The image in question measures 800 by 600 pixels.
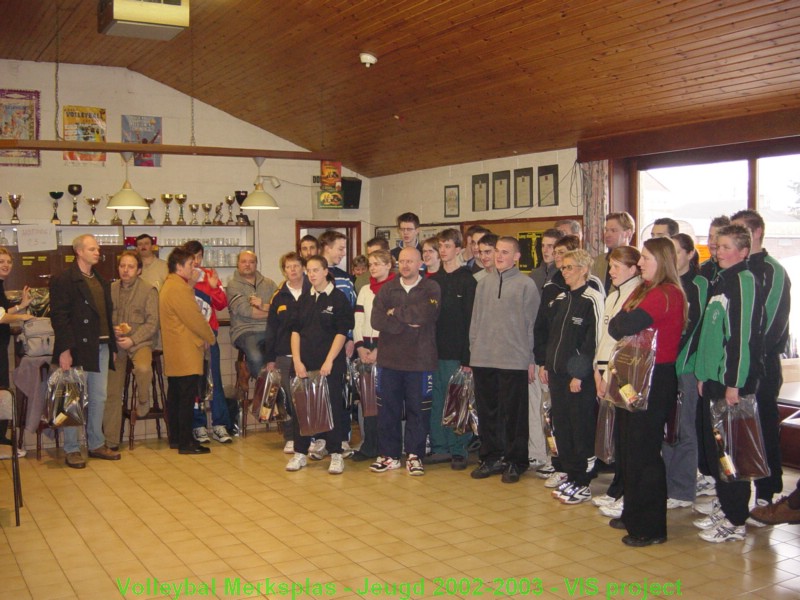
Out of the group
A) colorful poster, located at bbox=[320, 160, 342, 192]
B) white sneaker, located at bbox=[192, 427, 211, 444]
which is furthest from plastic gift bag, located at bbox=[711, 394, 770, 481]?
colorful poster, located at bbox=[320, 160, 342, 192]

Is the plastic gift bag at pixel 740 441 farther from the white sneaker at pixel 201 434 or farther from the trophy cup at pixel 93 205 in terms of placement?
the trophy cup at pixel 93 205

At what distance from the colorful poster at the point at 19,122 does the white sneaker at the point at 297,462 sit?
6.68 m

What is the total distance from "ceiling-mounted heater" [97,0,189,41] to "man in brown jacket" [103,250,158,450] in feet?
5.65

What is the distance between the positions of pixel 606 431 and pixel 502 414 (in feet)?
3.37

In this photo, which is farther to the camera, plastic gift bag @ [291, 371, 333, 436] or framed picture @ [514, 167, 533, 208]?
framed picture @ [514, 167, 533, 208]

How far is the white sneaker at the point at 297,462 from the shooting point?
5.60 metres

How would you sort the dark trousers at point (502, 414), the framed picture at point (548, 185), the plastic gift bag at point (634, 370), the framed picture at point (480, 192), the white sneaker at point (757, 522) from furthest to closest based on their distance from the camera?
the framed picture at point (480, 192) → the framed picture at point (548, 185) → the dark trousers at point (502, 414) → the white sneaker at point (757, 522) → the plastic gift bag at point (634, 370)

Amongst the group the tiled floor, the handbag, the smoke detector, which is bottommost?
the tiled floor

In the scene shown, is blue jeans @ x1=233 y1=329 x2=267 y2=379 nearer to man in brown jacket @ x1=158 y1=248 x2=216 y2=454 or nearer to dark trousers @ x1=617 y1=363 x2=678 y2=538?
man in brown jacket @ x1=158 y1=248 x2=216 y2=454

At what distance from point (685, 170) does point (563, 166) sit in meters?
1.30

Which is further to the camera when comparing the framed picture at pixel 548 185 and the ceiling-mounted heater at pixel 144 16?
the framed picture at pixel 548 185

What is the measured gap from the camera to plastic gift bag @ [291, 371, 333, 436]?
5.45 m

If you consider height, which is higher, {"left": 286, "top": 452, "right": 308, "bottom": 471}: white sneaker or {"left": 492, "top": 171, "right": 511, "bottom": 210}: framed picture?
{"left": 492, "top": 171, "right": 511, "bottom": 210}: framed picture

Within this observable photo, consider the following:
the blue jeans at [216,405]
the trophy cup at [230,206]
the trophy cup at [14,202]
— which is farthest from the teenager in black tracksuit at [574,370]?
the trophy cup at [14,202]
